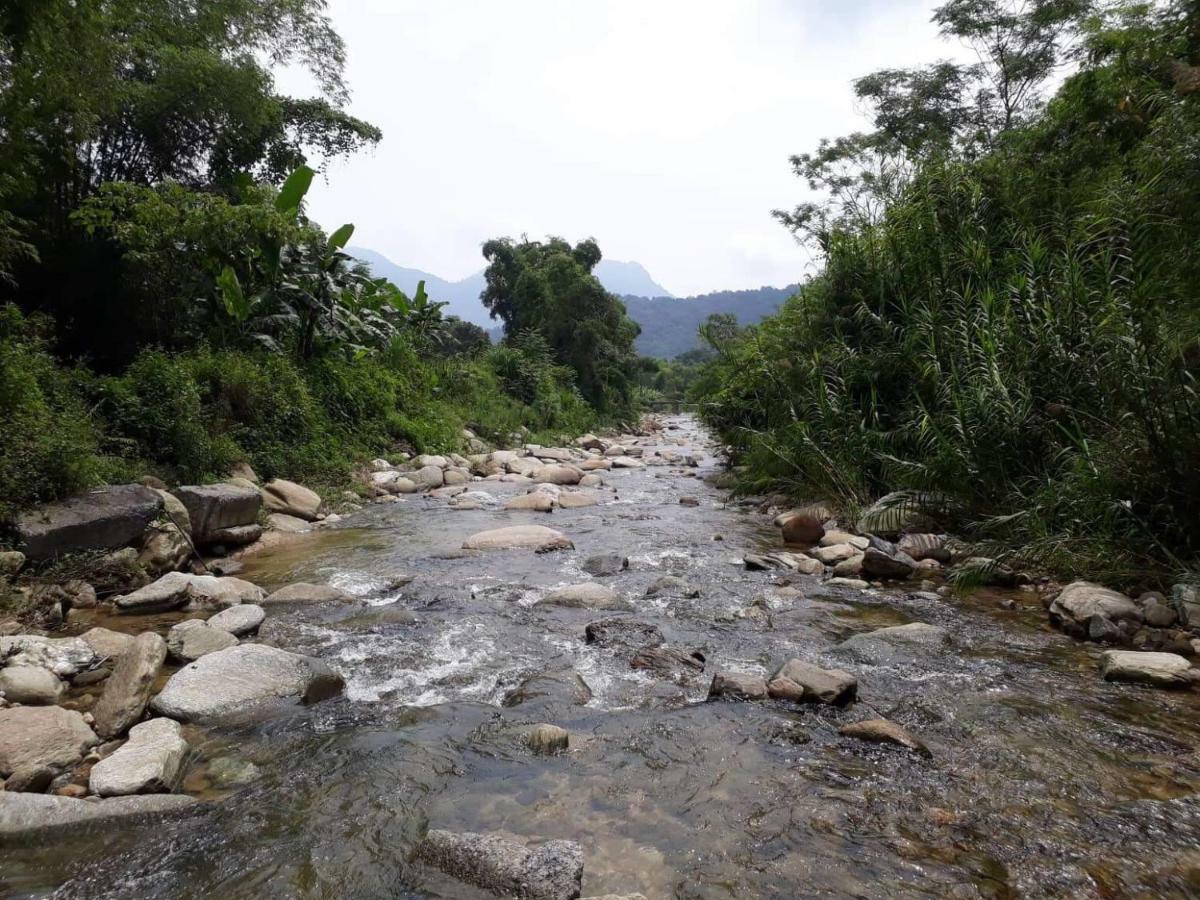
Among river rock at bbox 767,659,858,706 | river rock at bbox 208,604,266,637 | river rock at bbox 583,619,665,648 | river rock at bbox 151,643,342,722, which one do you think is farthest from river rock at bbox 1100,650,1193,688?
river rock at bbox 208,604,266,637

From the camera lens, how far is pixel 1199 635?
4387 millimetres

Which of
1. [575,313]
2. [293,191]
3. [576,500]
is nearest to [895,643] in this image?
[576,500]

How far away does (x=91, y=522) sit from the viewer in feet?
18.1

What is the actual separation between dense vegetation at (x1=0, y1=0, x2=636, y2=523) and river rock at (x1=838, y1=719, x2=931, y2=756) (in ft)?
20.2

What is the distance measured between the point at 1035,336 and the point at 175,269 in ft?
38.3

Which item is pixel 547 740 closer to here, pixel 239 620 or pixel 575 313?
pixel 239 620

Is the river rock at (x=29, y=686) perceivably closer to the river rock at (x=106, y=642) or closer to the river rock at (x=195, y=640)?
the river rock at (x=106, y=642)

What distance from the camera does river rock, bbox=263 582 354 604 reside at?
216 inches

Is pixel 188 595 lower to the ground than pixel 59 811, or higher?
lower

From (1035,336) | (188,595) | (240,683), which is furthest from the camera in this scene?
(1035,336)

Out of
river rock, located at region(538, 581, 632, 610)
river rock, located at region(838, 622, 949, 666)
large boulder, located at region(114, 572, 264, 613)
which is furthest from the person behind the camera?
river rock, located at region(538, 581, 632, 610)

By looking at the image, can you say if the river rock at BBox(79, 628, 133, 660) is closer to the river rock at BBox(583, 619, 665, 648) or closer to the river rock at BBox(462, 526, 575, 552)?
the river rock at BBox(583, 619, 665, 648)

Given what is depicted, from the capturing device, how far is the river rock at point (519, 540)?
7.67 m

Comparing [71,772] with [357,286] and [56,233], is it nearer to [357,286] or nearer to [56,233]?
[56,233]
